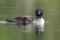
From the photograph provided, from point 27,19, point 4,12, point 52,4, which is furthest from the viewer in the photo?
point 52,4

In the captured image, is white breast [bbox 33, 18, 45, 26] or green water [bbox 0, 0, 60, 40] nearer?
green water [bbox 0, 0, 60, 40]

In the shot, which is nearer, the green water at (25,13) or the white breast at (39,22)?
the green water at (25,13)

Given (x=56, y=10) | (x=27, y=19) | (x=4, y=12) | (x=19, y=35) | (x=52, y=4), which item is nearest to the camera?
(x=19, y=35)

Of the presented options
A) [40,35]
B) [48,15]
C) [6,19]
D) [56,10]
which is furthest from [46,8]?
[40,35]

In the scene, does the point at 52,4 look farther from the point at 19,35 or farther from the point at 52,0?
the point at 19,35

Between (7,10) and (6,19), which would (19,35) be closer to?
(6,19)

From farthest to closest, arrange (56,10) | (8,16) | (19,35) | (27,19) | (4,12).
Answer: (56,10), (4,12), (8,16), (27,19), (19,35)

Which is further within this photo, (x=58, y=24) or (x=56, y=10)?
(x=56, y=10)

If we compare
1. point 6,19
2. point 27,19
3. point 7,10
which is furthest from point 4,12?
point 27,19

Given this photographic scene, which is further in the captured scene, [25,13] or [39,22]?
[25,13]
